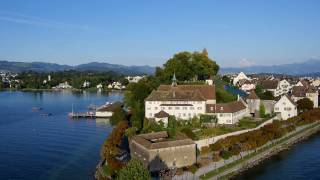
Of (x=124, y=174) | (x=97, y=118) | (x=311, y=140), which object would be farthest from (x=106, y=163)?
(x=97, y=118)

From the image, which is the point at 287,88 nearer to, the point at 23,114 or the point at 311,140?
the point at 311,140

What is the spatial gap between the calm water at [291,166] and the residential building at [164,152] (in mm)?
2247

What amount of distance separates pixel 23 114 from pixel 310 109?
22925 mm

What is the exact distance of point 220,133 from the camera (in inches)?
858

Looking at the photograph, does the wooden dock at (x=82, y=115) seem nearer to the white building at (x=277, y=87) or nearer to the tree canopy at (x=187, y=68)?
the tree canopy at (x=187, y=68)

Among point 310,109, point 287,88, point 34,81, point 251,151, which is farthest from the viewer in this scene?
point 34,81

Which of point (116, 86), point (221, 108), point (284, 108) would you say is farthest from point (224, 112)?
point (116, 86)

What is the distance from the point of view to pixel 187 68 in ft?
101

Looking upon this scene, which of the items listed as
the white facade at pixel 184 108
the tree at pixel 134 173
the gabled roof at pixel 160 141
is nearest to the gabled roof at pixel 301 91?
the white facade at pixel 184 108

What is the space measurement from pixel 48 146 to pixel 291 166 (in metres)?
12.0

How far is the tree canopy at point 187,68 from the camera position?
3034 cm

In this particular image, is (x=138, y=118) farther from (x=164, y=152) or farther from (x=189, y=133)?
(x=164, y=152)

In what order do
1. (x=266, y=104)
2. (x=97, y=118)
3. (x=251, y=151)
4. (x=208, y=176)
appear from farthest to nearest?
(x=97, y=118)
(x=266, y=104)
(x=251, y=151)
(x=208, y=176)

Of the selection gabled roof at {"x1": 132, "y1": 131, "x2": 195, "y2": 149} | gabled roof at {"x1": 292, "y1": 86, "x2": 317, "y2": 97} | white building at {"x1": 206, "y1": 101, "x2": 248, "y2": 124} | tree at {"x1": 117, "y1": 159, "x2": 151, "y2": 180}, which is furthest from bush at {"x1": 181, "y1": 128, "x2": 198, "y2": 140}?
gabled roof at {"x1": 292, "y1": 86, "x2": 317, "y2": 97}
